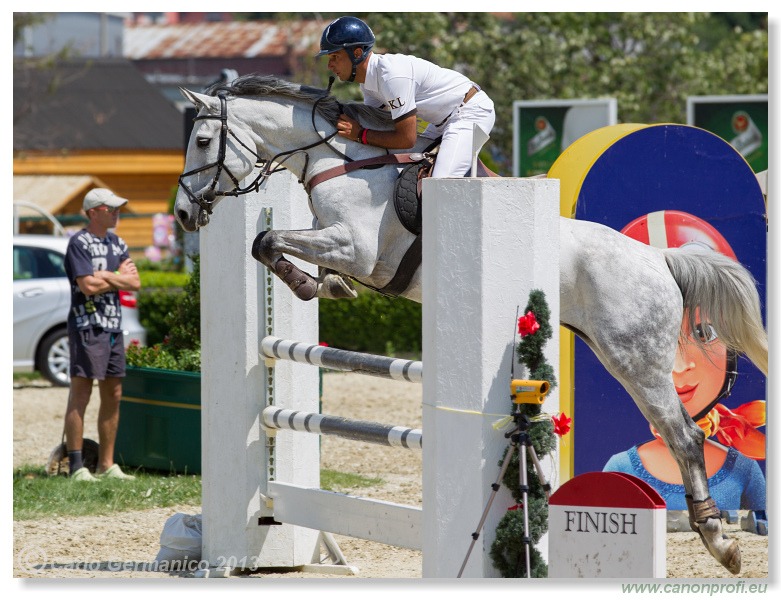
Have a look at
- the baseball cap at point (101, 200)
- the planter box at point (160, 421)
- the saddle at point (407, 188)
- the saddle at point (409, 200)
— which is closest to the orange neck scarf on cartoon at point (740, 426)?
the saddle at point (407, 188)

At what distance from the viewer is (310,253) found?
4.89 meters

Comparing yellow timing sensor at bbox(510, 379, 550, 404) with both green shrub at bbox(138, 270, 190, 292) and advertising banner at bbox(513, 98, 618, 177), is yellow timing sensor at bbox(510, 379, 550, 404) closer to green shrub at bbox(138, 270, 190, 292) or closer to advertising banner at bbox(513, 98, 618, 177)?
advertising banner at bbox(513, 98, 618, 177)

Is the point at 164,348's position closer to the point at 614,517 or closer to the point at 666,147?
the point at 666,147

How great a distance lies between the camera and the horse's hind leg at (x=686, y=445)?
197 inches

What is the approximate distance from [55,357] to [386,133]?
8071mm

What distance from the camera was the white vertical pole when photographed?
5.61 m

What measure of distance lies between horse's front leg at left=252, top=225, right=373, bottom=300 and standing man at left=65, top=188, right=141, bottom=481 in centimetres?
293

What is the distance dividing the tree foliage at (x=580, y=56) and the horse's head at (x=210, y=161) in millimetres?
13004

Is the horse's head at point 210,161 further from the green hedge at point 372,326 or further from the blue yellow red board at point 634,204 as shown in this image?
the green hedge at point 372,326

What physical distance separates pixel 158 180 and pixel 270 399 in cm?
2726

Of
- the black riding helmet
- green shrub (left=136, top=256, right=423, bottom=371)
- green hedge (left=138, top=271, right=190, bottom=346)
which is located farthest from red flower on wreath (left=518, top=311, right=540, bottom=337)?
green hedge (left=138, top=271, right=190, bottom=346)

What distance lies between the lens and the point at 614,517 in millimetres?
3705

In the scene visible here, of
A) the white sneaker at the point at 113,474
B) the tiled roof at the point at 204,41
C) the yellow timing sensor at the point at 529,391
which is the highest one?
the tiled roof at the point at 204,41

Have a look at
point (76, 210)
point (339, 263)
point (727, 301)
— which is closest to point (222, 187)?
point (339, 263)
